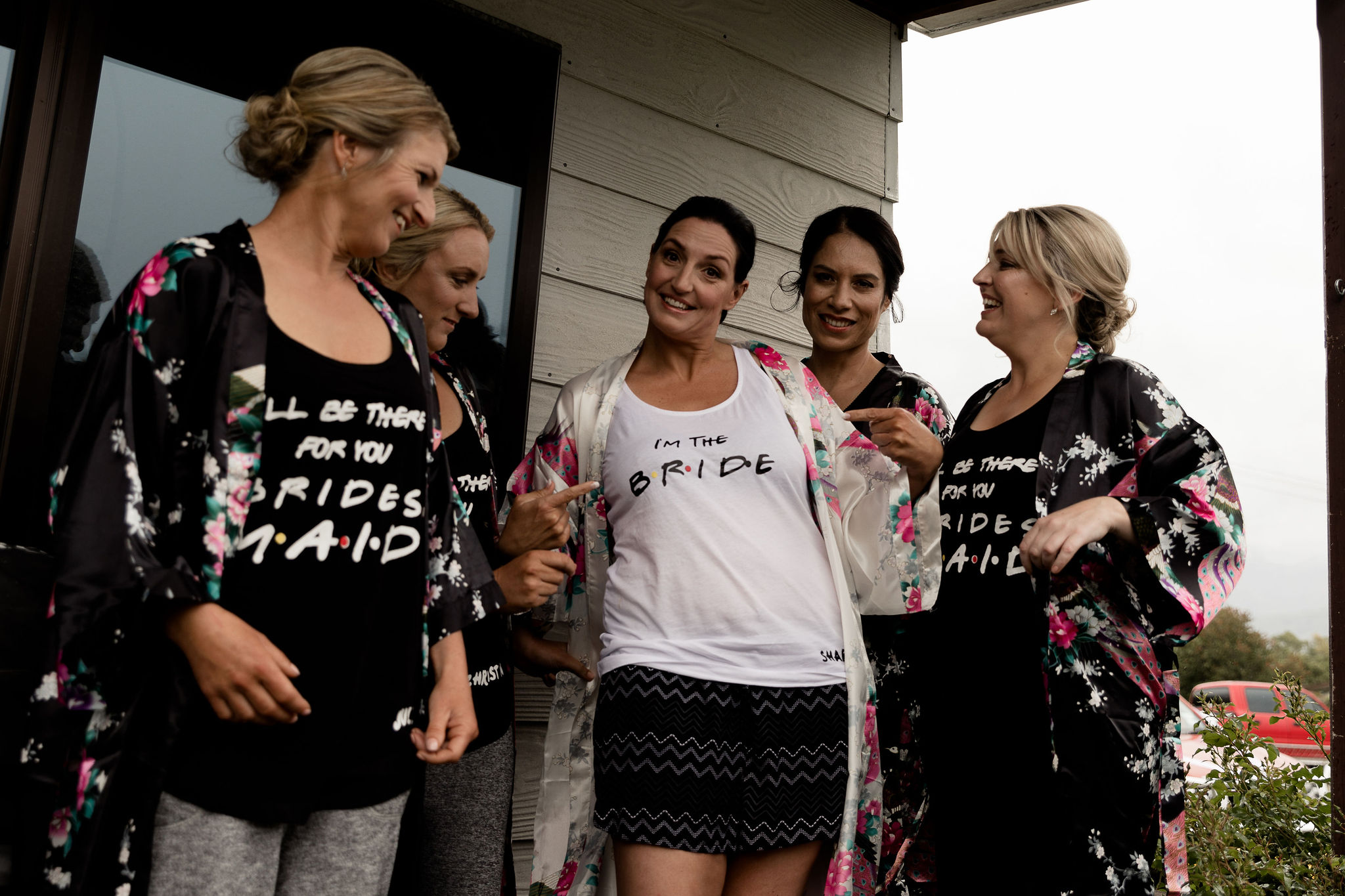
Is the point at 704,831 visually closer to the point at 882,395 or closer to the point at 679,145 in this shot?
the point at 882,395

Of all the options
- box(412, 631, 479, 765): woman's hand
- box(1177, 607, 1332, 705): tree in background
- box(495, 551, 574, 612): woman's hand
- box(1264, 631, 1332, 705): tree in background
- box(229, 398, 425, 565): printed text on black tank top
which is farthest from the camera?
box(1264, 631, 1332, 705): tree in background

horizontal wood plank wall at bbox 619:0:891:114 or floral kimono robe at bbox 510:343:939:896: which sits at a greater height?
horizontal wood plank wall at bbox 619:0:891:114

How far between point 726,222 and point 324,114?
37.8 inches

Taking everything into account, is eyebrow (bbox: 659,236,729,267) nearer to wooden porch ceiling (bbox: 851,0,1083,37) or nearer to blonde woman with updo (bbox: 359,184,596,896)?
blonde woman with updo (bbox: 359,184,596,896)

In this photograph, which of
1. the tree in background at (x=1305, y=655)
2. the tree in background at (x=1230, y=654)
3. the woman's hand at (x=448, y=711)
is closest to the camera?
the woman's hand at (x=448, y=711)

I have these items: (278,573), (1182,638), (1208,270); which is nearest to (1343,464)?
(1182,638)

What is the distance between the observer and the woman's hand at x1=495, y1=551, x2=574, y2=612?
5.71 feet

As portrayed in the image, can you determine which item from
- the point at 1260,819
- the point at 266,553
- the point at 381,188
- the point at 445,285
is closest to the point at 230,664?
the point at 266,553

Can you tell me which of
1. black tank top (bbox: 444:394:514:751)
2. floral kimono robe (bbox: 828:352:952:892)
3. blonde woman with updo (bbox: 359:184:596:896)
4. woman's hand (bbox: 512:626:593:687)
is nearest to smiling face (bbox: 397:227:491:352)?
blonde woman with updo (bbox: 359:184:596:896)

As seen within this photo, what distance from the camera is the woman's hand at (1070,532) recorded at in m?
1.63

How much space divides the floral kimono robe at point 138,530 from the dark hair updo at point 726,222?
103 centimetres

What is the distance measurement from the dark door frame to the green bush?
208cm

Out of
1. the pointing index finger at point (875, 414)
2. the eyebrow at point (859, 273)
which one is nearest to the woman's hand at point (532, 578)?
the pointing index finger at point (875, 414)

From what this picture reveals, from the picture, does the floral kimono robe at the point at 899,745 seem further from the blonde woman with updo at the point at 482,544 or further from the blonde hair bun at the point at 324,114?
the blonde hair bun at the point at 324,114
